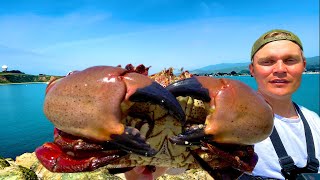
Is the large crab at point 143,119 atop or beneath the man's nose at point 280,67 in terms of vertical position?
beneath

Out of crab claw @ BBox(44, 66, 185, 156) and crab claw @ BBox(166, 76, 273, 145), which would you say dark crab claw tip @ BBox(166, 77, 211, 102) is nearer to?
crab claw @ BBox(166, 76, 273, 145)

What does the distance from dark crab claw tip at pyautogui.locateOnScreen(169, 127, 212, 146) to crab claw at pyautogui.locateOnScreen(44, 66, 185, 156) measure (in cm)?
19

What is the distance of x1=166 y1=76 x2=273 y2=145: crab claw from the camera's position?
9.13 ft

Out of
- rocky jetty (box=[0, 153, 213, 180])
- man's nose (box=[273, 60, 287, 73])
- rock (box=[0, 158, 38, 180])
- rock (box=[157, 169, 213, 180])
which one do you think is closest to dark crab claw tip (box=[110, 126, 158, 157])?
man's nose (box=[273, 60, 287, 73])

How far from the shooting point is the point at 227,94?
2797mm

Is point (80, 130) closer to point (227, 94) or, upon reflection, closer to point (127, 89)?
point (127, 89)

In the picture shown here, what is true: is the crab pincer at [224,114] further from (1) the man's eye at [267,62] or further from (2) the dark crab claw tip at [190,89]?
(1) the man's eye at [267,62]

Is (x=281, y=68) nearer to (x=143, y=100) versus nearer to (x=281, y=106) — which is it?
(x=281, y=106)

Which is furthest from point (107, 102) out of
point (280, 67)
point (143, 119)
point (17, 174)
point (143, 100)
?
point (17, 174)

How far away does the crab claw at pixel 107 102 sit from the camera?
2586 mm

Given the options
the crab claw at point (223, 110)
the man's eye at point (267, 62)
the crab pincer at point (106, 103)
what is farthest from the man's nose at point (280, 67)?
the crab pincer at point (106, 103)

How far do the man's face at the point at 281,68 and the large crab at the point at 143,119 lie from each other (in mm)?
1977

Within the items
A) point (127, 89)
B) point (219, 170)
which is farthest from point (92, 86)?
point (219, 170)

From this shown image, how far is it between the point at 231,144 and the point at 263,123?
15.0 inches
